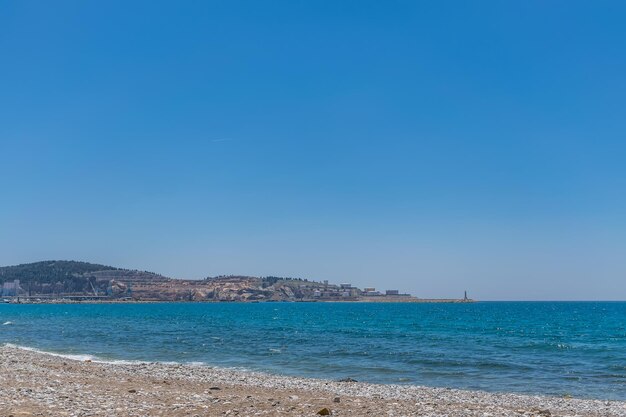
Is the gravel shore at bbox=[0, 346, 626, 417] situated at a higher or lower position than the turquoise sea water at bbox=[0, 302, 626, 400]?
higher

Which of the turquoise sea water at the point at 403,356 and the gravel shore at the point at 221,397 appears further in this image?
the turquoise sea water at the point at 403,356

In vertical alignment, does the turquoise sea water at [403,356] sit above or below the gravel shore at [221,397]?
below

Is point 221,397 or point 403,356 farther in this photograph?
point 403,356

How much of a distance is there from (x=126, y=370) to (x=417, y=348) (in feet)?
79.7

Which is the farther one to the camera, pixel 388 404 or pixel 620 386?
pixel 620 386

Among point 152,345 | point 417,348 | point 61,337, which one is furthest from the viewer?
point 61,337

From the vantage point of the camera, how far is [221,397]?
19.4 meters

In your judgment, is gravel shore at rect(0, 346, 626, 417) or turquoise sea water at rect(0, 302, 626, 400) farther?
turquoise sea water at rect(0, 302, 626, 400)

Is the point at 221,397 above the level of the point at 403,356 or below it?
above

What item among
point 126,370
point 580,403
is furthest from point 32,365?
point 580,403

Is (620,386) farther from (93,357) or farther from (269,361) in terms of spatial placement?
(93,357)

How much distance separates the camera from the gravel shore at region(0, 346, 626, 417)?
1642 centimetres

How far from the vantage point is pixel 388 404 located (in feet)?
62.0

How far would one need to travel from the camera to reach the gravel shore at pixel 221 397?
53.9ft
